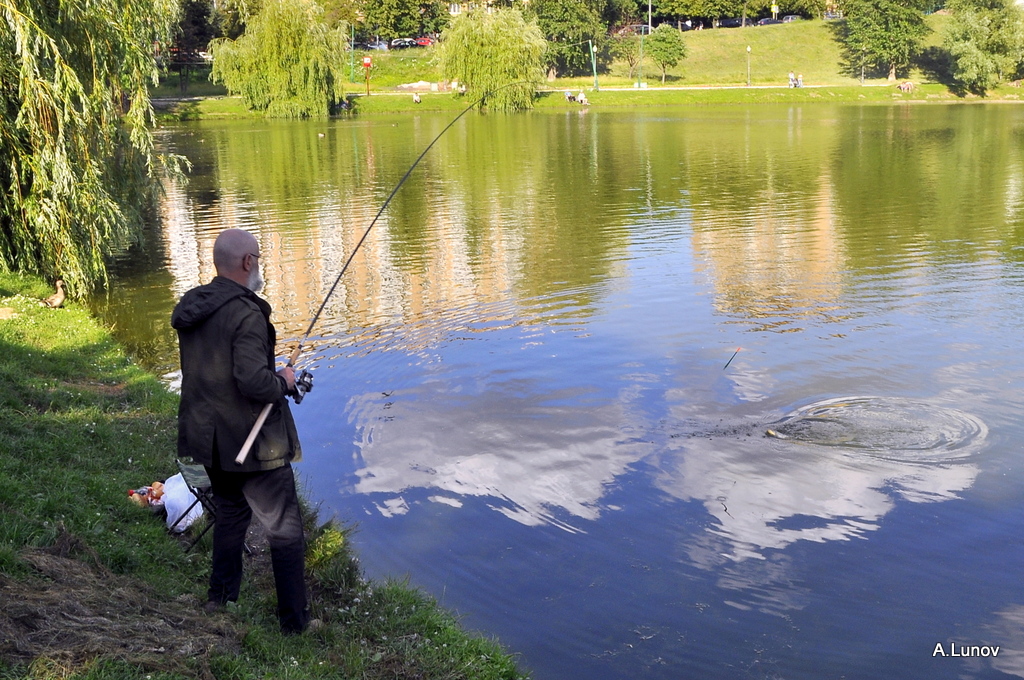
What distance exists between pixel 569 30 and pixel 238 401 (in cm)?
8722

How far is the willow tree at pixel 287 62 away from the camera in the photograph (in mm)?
58375

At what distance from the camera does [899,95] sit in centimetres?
7938

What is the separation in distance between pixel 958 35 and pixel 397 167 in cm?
6146

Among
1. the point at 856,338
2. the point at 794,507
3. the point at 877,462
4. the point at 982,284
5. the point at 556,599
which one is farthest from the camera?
the point at 982,284

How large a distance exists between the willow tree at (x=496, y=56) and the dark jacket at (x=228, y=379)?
64.9 metres

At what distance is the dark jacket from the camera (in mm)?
5094

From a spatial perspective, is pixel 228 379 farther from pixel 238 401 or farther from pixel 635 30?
pixel 635 30

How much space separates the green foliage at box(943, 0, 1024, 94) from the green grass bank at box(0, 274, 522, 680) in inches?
3217

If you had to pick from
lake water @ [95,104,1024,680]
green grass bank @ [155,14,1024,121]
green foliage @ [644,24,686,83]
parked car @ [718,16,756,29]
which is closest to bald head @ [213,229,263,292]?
lake water @ [95,104,1024,680]

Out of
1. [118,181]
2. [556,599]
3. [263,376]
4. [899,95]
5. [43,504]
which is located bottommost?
[556,599]

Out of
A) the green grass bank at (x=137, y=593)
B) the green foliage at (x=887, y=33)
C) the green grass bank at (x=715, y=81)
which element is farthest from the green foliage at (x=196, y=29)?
the green grass bank at (x=137, y=593)

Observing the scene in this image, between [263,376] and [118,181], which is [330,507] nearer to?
[263,376]

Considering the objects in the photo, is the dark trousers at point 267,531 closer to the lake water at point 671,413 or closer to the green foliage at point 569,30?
the lake water at point 671,413

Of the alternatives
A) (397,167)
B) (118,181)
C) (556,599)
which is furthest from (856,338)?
(397,167)
